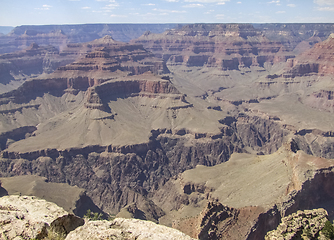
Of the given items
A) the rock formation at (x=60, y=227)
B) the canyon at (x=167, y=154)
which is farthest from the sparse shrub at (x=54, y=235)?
the canyon at (x=167, y=154)

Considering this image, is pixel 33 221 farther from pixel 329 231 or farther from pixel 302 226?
pixel 329 231

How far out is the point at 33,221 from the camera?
3322 cm

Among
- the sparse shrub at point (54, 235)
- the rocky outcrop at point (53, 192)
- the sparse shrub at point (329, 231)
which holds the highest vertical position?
the sparse shrub at point (54, 235)

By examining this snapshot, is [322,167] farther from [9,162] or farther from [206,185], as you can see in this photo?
[9,162]

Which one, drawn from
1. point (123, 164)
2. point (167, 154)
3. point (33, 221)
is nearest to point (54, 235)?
point (33, 221)

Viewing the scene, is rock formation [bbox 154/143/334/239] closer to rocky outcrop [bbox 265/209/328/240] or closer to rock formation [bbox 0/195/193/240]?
rocky outcrop [bbox 265/209/328/240]

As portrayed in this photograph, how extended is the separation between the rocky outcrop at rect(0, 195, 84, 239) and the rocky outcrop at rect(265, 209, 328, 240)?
70.5 ft

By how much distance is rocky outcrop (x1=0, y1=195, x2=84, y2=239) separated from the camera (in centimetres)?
3173

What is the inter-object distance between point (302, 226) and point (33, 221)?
27341 mm

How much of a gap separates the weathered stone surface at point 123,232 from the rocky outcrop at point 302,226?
15840mm

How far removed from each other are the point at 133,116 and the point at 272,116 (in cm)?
6830

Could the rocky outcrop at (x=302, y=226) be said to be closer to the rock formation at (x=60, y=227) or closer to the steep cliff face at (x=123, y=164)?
the rock formation at (x=60, y=227)

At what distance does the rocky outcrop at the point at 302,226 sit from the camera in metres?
38.7

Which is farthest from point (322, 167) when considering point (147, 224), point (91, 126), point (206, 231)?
point (91, 126)
